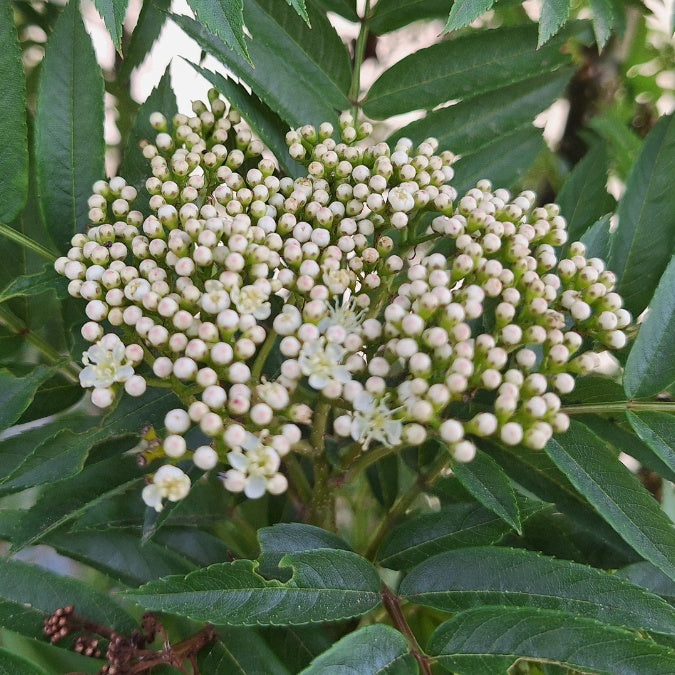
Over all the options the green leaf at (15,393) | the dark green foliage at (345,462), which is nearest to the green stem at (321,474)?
the dark green foliage at (345,462)

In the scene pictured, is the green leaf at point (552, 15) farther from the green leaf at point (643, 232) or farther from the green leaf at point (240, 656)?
the green leaf at point (240, 656)

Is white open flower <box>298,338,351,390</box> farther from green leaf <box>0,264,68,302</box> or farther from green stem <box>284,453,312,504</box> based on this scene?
green leaf <box>0,264,68,302</box>

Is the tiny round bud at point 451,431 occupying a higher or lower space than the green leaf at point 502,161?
lower

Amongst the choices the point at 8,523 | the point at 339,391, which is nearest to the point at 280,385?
the point at 339,391

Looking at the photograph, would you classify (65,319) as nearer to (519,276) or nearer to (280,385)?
(280,385)

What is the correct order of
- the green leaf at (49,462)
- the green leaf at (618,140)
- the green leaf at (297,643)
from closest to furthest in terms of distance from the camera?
the green leaf at (49,462) → the green leaf at (297,643) → the green leaf at (618,140)

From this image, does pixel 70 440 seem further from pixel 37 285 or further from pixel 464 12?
pixel 464 12
